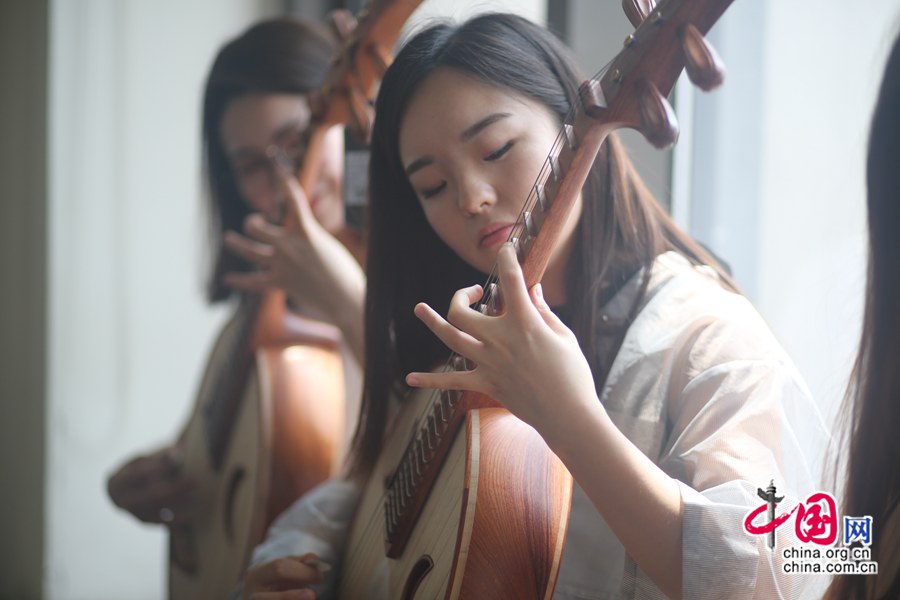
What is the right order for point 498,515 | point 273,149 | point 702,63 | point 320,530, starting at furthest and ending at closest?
point 273,149
point 320,530
point 498,515
point 702,63

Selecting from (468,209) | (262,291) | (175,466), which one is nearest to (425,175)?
(468,209)

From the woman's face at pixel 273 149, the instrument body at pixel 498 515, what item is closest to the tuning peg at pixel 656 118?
the instrument body at pixel 498 515

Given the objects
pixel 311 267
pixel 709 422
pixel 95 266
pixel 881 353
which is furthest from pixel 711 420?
pixel 95 266

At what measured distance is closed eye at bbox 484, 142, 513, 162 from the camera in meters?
0.72

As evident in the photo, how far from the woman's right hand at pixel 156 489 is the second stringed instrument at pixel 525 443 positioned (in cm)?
70

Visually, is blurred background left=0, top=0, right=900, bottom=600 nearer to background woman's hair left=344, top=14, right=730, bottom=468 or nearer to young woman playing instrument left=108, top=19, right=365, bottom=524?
young woman playing instrument left=108, top=19, right=365, bottom=524

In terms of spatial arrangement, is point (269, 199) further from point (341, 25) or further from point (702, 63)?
point (702, 63)

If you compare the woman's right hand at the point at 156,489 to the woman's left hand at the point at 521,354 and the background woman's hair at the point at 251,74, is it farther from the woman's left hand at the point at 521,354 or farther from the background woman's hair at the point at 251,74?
the woman's left hand at the point at 521,354

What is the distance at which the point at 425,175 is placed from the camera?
79 centimetres

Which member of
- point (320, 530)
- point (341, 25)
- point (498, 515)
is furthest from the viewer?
point (341, 25)

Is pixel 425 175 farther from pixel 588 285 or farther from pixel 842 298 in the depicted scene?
pixel 842 298

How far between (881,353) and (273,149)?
36.6 inches

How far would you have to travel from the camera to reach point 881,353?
62 cm

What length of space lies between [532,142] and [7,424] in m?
1.73
